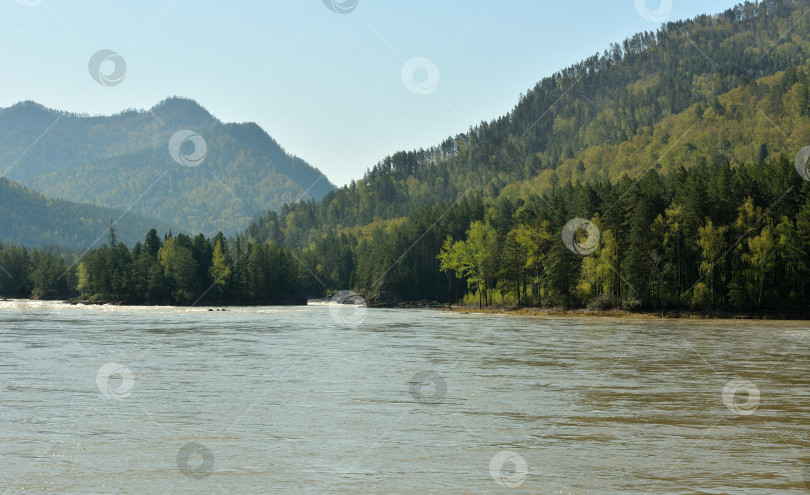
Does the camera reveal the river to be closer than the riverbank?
Yes

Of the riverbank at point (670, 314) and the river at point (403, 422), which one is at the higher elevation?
the riverbank at point (670, 314)

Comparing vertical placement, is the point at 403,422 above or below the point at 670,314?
below

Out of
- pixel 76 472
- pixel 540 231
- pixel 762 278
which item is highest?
pixel 540 231

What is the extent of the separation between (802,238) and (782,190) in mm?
12101

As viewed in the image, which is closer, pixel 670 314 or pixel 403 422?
pixel 403 422

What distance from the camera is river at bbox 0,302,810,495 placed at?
714 inches

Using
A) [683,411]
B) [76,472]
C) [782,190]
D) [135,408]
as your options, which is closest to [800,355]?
[683,411]

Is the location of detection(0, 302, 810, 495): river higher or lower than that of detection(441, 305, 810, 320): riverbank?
lower

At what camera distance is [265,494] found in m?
16.7

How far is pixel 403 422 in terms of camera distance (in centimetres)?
2573

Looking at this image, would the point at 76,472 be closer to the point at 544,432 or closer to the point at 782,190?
the point at 544,432

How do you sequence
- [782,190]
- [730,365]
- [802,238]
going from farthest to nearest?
[782,190] → [802,238] → [730,365]

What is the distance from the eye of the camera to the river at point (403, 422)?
59.5 ft

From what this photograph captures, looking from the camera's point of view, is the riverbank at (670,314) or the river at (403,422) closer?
the river at (403,422)
